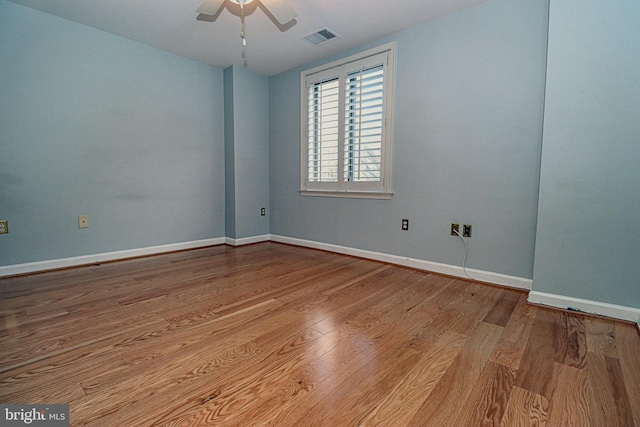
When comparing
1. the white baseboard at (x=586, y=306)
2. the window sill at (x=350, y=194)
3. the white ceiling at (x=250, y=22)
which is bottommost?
the white baseboard at (x=586, y=306)

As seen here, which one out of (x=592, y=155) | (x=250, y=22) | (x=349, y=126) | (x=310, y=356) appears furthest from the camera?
(x=349, y=126)

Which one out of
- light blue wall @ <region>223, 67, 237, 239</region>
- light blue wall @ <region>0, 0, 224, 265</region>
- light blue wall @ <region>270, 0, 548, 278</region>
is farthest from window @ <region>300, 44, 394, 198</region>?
light blue wall @ <region>0, 0, 224, 265</region>

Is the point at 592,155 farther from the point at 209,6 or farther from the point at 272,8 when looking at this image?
the point at 209,6

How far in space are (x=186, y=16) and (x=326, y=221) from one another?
2.42 m

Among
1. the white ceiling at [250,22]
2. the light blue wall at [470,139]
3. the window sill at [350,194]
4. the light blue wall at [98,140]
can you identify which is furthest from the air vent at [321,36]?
the window sill at [350,194]

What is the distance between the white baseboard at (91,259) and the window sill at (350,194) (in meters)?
1.48

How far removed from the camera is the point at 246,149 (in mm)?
3818

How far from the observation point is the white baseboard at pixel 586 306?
5.63ft

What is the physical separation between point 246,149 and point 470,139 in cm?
264

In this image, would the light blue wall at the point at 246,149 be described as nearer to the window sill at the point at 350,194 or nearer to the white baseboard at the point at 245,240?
the white baseboard at the point at 245,240

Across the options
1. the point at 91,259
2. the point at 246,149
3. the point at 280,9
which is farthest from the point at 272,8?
the point at 91,259

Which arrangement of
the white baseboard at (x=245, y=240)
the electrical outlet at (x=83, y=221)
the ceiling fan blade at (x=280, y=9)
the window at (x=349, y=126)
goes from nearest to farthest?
1. the ceiling fan blade at (x=280, y=9)
2. the electrical outlet at (x=83, y=221)
3. the window at (x=349, y=126)
4. the white baseboard at (x=245, y=240)

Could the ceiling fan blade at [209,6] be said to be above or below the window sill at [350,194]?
above

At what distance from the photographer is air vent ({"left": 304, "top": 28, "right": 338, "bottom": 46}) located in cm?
279
